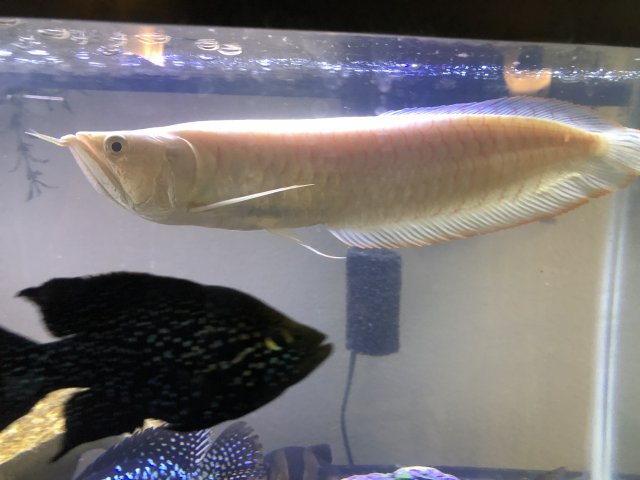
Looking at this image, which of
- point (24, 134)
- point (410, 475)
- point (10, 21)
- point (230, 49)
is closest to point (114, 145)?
point (10, 21)

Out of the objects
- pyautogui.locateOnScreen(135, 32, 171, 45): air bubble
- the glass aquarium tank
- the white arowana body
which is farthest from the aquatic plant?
the white arowana body

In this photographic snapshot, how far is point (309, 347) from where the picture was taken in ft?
3.61

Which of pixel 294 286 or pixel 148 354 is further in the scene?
pixel 294 286

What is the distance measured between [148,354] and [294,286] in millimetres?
526

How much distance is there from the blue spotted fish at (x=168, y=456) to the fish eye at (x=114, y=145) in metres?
0.77

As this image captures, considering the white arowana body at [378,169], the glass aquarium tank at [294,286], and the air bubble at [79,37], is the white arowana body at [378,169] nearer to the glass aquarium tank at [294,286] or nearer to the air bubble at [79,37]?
the glass aquarium tank at [294,286]

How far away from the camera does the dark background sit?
28.5 inches

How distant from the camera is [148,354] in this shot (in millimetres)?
994

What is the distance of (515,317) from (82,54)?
1676 millimetres

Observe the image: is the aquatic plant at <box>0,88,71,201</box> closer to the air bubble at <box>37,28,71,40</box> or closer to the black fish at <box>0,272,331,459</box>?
the air bubble at <box>37,28,71,40</box>

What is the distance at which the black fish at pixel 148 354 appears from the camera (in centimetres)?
97

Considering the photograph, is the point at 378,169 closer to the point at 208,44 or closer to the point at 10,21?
the point at 208,44

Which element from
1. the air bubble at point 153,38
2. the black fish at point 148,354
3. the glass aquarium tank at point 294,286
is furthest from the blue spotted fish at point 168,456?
the air bubble at point 153,38

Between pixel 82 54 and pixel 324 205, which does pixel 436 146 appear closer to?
pixel 324 205
